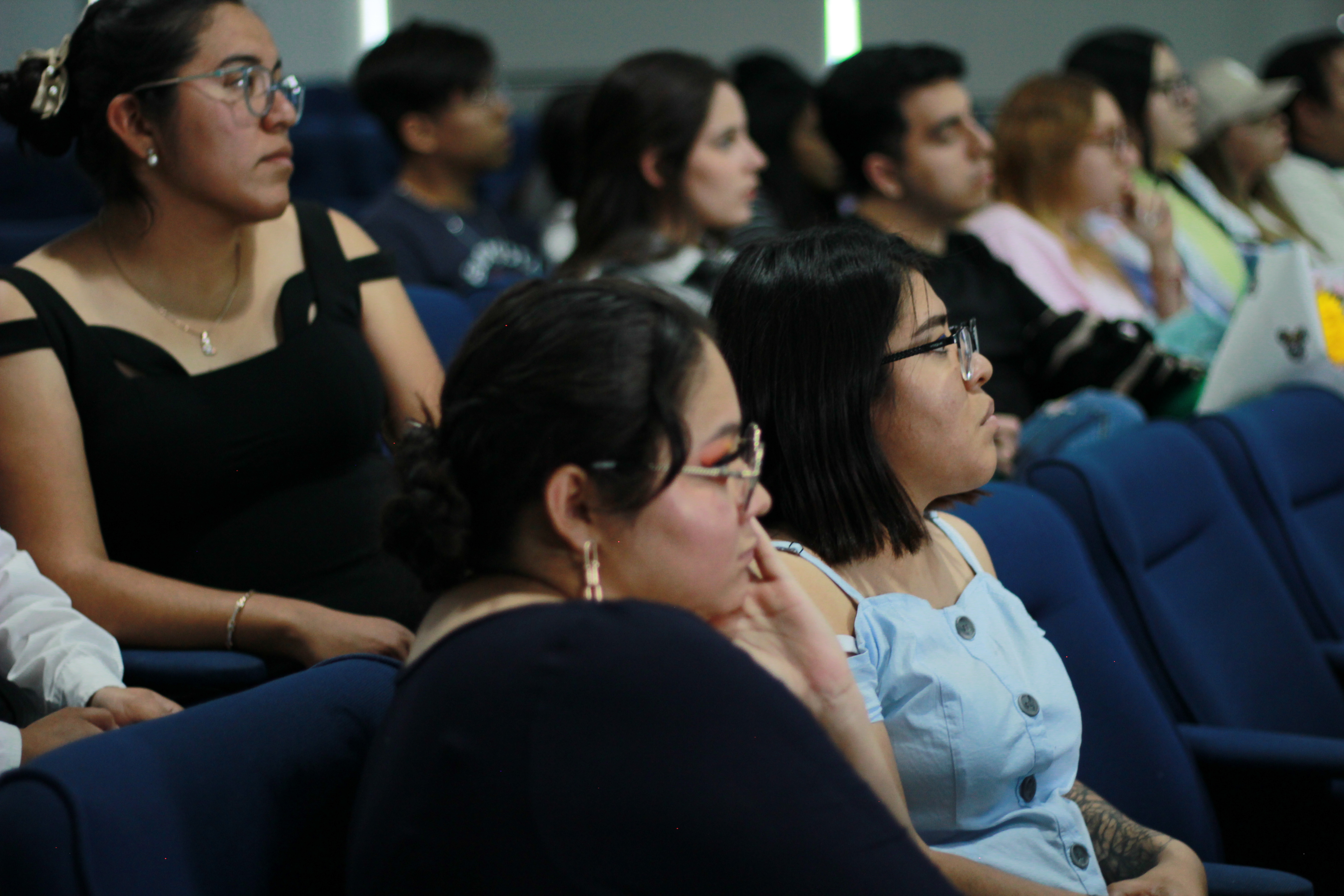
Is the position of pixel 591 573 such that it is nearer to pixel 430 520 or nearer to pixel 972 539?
pixel 430 520

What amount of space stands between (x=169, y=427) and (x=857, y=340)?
3.00ft

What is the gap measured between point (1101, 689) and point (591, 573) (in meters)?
0.93

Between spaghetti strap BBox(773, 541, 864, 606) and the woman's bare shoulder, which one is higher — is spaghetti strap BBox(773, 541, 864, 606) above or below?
above

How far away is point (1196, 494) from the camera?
2018mm

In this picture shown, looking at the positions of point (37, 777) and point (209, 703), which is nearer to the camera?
point (37, 777)

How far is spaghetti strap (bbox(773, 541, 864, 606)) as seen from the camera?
1.20m

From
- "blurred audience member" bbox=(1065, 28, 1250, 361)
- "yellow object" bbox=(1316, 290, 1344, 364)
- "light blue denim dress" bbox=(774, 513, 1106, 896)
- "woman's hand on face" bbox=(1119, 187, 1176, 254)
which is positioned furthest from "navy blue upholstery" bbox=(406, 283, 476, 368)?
"blurred audience member" bbox=(1065, 28, 1250, 361)

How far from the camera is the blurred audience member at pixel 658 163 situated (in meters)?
2.74

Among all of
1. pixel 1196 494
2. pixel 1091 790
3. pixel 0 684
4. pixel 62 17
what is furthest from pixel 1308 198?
pixel 0 684

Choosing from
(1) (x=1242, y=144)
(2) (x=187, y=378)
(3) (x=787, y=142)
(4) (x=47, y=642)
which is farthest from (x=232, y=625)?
(1) (x=1242, y=144)

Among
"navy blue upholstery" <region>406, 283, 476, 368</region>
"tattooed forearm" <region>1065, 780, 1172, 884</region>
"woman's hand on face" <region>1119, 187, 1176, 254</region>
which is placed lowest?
"tattooed forearm" <region>1065, 780, 1172, 884</region>

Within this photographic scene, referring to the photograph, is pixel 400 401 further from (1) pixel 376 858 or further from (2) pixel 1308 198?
(2) pixel 1308 198

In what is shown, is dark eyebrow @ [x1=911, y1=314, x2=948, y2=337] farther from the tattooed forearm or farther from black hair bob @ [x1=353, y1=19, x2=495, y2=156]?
black hair bob @ [x1=353, y1=19, x2=495, y2=156]

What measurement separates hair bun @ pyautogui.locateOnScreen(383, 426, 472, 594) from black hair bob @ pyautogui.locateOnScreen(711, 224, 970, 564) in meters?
0.39
